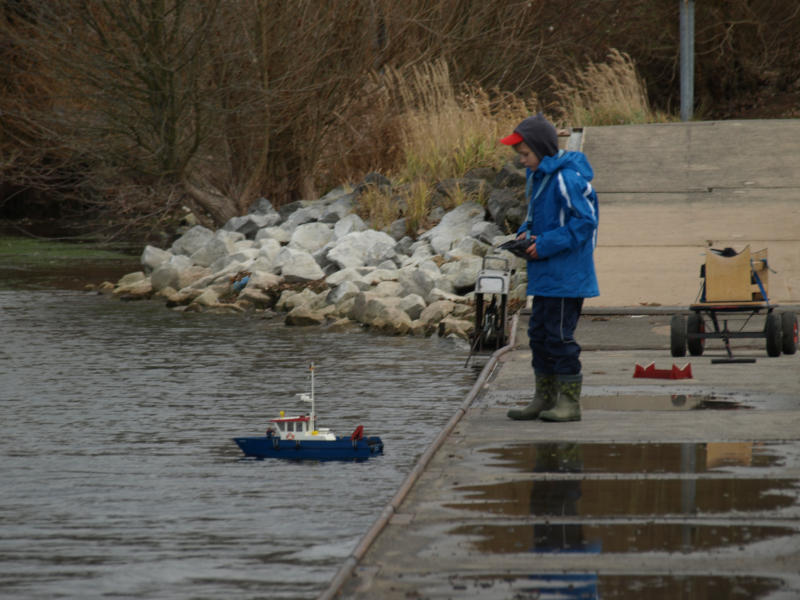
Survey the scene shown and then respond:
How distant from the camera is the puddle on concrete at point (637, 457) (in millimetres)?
7371

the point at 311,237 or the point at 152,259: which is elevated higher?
the point at 311,237

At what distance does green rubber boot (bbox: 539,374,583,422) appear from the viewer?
8.73 m

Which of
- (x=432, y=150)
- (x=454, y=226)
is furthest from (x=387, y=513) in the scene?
(x=432, y=150)

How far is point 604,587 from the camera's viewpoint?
17.6 ft

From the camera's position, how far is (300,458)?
31.9 feet

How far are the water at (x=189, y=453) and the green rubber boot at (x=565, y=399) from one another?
3.45 ft

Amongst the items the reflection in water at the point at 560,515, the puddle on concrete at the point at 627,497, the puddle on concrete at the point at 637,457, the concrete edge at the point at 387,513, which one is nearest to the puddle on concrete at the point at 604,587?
the reflection in water at the point at 560,515

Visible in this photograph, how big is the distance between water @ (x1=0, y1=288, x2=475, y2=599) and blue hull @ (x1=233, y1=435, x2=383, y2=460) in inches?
4.0

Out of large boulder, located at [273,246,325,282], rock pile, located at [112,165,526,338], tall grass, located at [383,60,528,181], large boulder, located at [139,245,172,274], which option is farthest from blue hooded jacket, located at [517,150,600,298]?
large boulder, located at [139,245,172,274]

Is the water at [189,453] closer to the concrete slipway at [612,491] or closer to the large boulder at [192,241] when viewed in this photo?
the concrete slipway at [612,491]

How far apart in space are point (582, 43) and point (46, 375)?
19321 mm

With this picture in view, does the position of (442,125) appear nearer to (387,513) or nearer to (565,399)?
(565,399)

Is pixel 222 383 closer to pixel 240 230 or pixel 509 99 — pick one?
pixel 240 230

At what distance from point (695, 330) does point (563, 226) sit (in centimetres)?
371
